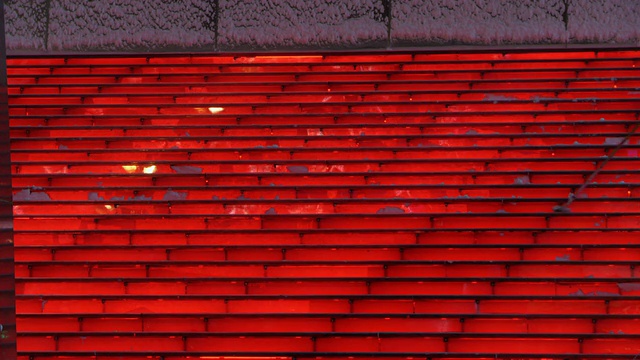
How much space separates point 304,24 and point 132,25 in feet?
3.68

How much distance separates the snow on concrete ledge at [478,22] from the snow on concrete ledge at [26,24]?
2.29 meters

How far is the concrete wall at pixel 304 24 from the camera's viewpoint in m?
4.91

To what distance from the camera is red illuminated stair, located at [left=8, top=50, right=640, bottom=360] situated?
3.80 meters

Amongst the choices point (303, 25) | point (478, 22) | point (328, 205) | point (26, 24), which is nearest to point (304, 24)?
point (303, 25)

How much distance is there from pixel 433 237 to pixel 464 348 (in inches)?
24.5

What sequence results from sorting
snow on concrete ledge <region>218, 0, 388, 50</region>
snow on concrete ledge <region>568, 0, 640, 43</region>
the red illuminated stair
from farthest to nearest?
snow on concrete ledge <region>218, 0, 388, 50</region> → snow on concrete ledge <region>568, 0, 640, 43</region> → the red illuminated stair

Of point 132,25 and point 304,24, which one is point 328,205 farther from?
point 132,25

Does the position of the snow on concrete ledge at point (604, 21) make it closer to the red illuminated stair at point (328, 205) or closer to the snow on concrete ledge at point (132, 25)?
the red illuminated stair at point (328, 205)

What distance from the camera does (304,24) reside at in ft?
16.5

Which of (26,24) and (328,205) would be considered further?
(26,24)

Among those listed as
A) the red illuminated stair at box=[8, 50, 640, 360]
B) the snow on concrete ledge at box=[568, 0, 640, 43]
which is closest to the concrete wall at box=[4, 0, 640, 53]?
the snow on concrete ledge at box=[568, 0, 640, 43]

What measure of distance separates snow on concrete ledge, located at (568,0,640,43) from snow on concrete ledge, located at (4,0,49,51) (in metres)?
3.40

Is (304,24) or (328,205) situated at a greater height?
(304,24)

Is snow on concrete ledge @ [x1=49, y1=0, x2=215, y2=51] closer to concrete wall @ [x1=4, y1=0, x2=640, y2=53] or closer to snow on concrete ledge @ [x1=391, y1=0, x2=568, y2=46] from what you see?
concrete wall @ [x1=4, y1=0, x2=640, y2=53]
